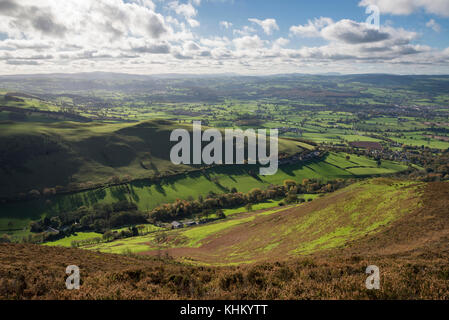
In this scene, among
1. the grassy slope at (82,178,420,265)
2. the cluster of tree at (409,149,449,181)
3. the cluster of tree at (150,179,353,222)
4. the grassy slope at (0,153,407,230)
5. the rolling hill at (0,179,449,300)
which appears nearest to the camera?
the rolling hill at (0,179,449,300)

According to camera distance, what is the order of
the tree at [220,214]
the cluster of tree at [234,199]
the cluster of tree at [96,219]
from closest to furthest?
1. the cluster of tree at [96,219]
2. the tree at [220,214]
3. the cluster of tree at [234,199]

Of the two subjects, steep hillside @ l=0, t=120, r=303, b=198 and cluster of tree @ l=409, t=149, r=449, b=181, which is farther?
cluster of tree @ l=409, t=149, r=449, b=181

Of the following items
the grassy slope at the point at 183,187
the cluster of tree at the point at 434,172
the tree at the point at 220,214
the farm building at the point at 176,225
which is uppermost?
the cluster of tree at the point at 434,172

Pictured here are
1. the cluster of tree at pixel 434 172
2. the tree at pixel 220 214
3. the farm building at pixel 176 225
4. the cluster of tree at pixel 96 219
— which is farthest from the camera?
the cluster of tree at pixel 434 172

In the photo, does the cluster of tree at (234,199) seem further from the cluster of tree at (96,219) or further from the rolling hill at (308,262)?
the rolling hill at (308,262)

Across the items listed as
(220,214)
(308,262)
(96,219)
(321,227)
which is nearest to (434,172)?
(220,214)

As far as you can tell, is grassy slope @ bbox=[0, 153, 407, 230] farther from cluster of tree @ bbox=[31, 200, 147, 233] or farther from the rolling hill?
the rolling hill

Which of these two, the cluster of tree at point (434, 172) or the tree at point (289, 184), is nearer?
the cluster of tree at point (434, 172)

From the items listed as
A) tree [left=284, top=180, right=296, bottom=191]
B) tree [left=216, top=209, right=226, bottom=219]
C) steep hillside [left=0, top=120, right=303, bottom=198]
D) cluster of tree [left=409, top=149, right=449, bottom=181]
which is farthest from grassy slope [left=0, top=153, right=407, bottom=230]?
tree [left=216, top=209, right=226, bottom=219]

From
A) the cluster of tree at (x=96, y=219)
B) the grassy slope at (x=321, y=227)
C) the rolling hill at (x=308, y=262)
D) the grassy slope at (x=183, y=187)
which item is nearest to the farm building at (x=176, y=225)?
the cluster of tree at (x=96, y=219)

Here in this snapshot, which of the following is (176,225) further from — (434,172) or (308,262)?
(434,172)

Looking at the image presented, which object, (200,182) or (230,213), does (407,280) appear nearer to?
(230,213)
